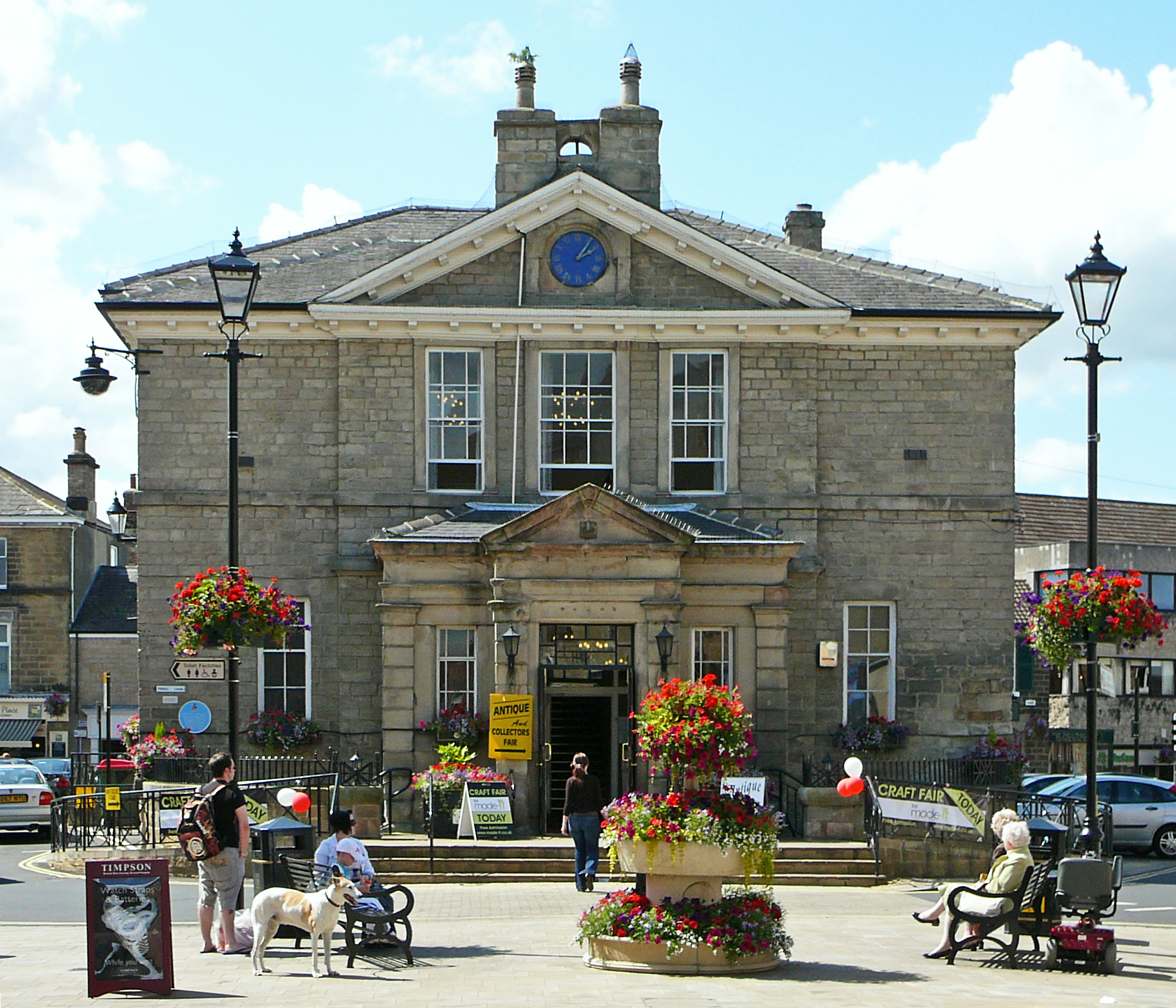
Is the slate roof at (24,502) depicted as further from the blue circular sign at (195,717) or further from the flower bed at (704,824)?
the flower bed at (704,824)

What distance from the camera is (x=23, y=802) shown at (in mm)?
30062

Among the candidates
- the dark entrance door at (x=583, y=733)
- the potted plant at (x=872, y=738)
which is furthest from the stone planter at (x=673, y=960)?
the potted plant at (x=872, y=738)

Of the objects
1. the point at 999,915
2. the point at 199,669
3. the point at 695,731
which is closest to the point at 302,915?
the point at 695,731

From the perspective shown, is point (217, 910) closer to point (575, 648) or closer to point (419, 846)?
point (419, 846)

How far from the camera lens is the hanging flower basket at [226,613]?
19.3 m

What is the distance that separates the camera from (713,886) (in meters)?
13.4

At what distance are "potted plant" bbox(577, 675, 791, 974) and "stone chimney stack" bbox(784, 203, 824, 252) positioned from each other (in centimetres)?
1997

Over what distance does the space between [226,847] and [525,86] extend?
56.7 ft

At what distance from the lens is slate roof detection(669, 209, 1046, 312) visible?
26.8 m

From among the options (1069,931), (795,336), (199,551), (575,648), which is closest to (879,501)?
(795,336)

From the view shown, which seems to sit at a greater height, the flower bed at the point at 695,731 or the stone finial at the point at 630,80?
the stone finial at the point at 630,80

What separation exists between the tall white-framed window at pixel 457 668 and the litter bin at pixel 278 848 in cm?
883

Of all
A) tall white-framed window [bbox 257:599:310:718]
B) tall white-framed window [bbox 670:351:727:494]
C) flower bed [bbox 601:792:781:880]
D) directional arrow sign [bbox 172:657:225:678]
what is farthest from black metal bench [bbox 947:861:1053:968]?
tall white-framed window [bbox 257:599:310:718]

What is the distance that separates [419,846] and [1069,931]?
1010 centimetres
